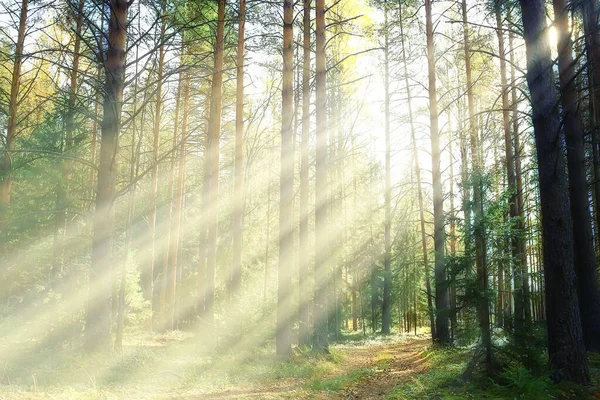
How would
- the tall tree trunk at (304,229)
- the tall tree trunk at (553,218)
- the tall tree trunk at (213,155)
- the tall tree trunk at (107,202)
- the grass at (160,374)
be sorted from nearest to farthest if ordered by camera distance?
the tall tree trunk at (553,218) < the grass at (160,374) < the tall tree trunk at (107,202) < the tall tree trunk at (304,229) < the tall tree trunk at (213,155)

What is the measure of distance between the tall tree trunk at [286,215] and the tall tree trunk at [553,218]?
5.59m

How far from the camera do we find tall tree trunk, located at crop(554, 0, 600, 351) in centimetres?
788

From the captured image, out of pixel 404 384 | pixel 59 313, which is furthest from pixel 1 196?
pixel 404 384

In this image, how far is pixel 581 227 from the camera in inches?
324

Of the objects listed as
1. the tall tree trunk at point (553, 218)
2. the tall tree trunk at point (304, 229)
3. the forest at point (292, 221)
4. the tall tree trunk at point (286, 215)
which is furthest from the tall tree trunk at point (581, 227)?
the tall tree trunk at point (286, 215)

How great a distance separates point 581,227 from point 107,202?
379 inches

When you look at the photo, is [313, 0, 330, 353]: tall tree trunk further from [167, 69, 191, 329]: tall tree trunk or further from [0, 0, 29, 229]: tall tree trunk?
[0, 0, 29, 229]: tall tree trunk

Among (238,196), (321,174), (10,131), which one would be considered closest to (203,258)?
(238,196)

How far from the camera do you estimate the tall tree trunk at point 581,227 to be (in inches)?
310

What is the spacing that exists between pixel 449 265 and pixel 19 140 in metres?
15.2

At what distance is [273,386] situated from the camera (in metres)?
7.32

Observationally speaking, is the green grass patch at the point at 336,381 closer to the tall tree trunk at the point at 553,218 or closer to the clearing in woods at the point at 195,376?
the clearing in woods at the point at 195,376

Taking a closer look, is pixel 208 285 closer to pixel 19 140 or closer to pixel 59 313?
pixel 59 313

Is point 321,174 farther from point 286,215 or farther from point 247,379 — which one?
point 247,379
